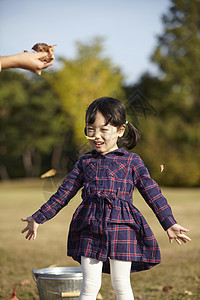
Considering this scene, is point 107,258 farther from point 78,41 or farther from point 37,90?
point 37,90

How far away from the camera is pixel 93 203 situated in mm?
3113

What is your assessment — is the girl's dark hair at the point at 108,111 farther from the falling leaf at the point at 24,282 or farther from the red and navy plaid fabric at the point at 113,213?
the falling leaf at the point at 24,282

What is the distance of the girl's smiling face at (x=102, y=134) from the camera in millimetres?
3178

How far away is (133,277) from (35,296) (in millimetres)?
1425

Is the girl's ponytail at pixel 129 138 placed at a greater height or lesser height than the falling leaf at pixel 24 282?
greater

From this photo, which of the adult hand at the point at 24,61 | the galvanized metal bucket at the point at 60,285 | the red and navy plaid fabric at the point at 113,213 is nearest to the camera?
the adult hand at the point at 24,61

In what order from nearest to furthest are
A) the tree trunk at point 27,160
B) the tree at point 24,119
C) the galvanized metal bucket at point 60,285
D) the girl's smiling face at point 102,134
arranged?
1. the girl's smiling face at point 102,134
2. the galvanized metal bucket at point 60,285
3. the tree at point 24,119
4. the tree trunk at point 27,160

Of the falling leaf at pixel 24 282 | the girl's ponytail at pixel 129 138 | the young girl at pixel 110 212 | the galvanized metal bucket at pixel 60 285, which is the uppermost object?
the girl's ponytail at pixel 129 138

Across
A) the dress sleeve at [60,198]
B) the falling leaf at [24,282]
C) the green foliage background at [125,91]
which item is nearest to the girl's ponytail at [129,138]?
the dress sleeve at [60,198]

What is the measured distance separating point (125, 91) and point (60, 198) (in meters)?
17.0

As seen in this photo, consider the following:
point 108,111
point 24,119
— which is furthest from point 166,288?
point 24,119

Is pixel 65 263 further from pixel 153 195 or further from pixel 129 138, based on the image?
pixel 153 195

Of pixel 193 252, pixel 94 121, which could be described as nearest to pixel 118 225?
pixel 94 121

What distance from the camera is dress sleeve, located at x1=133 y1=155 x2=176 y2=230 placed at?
10.2 ft
